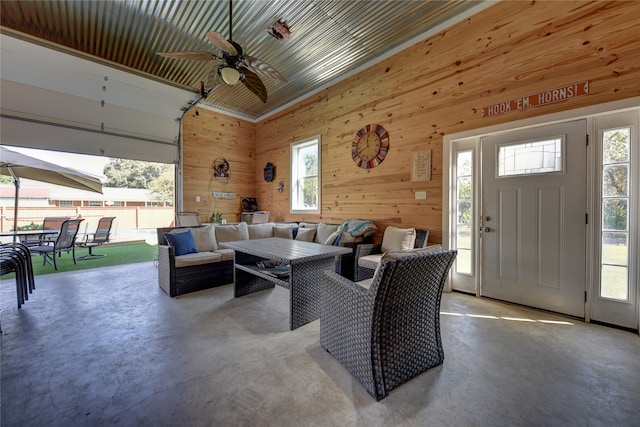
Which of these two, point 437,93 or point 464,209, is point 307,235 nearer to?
point 464,209

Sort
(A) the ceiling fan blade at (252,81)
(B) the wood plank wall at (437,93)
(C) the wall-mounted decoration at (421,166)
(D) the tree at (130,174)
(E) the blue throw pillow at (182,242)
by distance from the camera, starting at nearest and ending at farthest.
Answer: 1. (B) the wood plank wall at (437,93)
2. (A) the ceiling fan blade at (252,81)
3. (E) the blue throw pillow at (182,242)
4. (C) the wall-mounted decoration at (421,166)
5. (D) the tree at (130,174)

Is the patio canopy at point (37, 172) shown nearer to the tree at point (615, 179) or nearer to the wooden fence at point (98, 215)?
the wooden fence at point (98, 215)

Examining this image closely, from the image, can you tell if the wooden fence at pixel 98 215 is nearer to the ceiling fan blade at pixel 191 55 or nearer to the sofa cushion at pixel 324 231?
the sofa cushion at pixel 324 231

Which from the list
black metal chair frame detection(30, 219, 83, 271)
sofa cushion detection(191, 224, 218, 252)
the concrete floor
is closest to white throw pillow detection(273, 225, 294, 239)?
sofa cushion detection(191, 224, 218, 252)

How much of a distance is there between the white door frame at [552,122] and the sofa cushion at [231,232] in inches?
125

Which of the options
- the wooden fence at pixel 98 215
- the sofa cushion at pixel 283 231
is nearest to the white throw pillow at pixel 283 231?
the sofa cushion at pixel 283 231

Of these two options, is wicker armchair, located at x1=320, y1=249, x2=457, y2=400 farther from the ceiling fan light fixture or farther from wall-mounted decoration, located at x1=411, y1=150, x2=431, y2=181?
the ceiling fan light fixture

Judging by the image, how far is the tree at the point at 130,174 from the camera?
12906 millimetres

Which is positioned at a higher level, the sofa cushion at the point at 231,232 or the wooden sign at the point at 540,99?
the wooden sign at the point at 540,99

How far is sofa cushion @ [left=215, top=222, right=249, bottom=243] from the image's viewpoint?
414cm

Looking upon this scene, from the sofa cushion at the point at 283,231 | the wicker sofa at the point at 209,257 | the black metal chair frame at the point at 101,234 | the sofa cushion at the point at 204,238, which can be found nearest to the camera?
the wicker sofa at the point at 209,257

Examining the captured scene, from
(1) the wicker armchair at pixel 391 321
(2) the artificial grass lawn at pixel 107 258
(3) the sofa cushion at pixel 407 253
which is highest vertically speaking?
(3) the sofa cushion at pixel 407 253

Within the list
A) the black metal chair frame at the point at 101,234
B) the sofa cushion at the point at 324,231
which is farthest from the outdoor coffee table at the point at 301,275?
the black metal chair frame at the point at 101,234

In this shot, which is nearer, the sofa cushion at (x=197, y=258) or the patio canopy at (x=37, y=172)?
the sofa cushion at (x=197, y=258)
